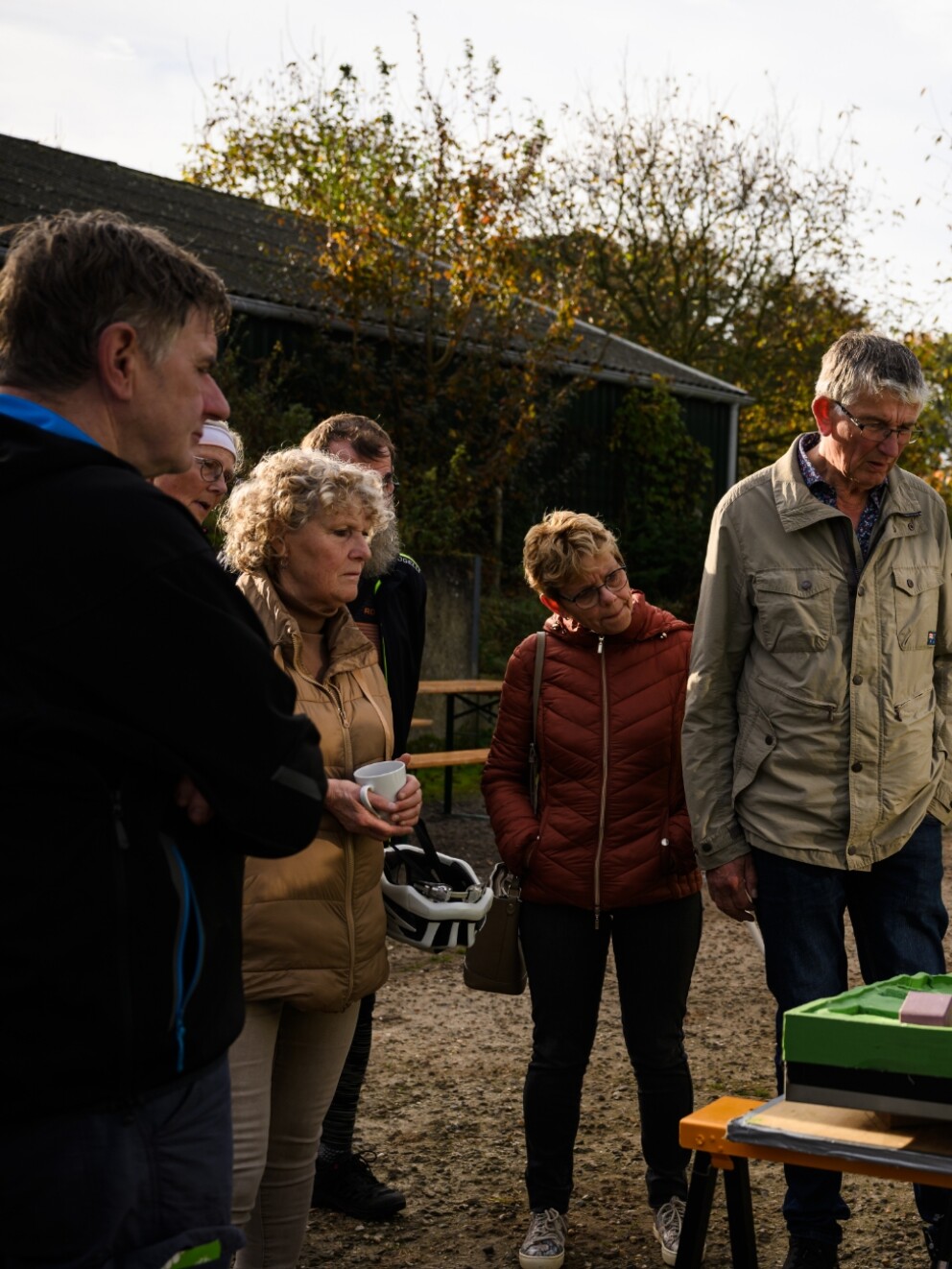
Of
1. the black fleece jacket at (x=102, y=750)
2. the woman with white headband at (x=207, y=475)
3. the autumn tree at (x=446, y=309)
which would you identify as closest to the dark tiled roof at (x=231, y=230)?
the autumn tree at (x=446, y=309)

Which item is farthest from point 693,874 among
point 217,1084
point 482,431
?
point 482,431

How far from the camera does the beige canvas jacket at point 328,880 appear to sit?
312 centimetres

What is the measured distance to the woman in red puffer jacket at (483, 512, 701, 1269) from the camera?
3.93 meters

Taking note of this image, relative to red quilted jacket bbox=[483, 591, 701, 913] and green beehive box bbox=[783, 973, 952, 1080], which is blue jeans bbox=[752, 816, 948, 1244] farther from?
green beehive box bbox=[783, 973, 952, 1080]

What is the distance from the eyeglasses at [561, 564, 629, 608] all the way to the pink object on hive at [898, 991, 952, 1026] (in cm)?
163

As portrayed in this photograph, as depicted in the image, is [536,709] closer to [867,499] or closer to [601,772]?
[601,772]

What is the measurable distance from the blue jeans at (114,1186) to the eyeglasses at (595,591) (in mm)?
2277

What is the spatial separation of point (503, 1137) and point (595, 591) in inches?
73.2

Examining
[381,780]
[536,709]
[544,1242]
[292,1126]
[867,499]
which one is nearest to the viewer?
[381,780]

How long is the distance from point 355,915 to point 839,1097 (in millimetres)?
1123

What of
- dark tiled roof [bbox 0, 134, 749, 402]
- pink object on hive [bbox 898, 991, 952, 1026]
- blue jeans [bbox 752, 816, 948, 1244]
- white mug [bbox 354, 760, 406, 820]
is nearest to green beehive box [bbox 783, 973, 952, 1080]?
pink object on hive [bbox 898, 991, 952, 1026]

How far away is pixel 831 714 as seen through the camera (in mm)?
3602

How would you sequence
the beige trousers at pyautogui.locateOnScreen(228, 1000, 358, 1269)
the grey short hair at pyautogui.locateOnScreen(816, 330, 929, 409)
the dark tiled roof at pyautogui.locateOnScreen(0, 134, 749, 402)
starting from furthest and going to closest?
1. the dark tiled roof at pyautogui.locateOnScreen(0, 134, 749, 402)
2. the grey short hair at pyautogui.locateOnScreen(816, 330, 929, 409)
3. the beige trousers at pyautogui.locateOnScreen(228, 1000, 358, 1269)

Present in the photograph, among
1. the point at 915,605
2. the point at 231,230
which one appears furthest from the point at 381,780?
the point at 231,230
